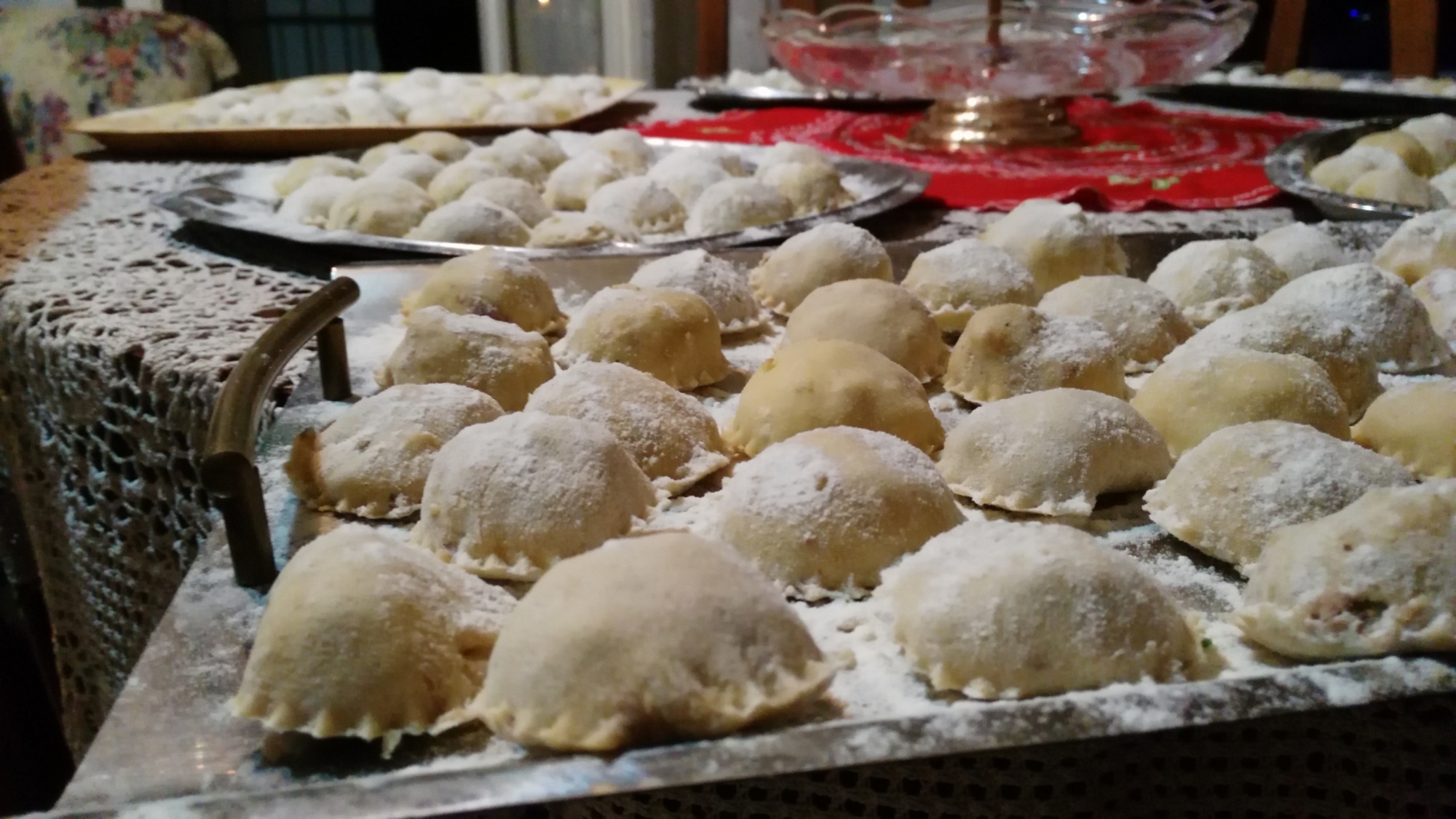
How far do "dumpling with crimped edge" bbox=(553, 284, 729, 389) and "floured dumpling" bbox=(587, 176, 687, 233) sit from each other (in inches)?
25.7

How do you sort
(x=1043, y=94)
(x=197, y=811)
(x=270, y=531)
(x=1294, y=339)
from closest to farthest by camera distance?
(x=197, y=811), (x=270, y=531), (x=1294, y=339), (x=1043, y=94)

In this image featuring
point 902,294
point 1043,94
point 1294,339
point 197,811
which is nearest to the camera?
point 197,811

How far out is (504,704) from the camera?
2.27 feet

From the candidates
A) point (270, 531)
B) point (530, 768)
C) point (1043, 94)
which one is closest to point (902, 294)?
point (270, 531)

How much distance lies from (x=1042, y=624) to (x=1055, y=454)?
331mm

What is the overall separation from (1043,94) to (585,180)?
1.28 metres

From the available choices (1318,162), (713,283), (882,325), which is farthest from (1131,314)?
(1318,162)

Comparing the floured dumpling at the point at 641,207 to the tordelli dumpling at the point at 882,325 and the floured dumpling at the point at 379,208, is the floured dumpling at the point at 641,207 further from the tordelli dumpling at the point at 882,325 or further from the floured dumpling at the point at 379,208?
the tordelli dumpling at the point at 882,325

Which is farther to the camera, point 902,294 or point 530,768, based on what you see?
point 902,294

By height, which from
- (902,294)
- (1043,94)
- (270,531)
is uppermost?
(1043,94)

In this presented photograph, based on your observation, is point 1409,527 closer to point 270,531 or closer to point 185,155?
point 270,531

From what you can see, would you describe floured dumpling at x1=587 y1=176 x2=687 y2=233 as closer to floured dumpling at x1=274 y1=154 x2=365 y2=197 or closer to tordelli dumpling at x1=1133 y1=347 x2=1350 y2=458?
floured dumpling at x1=274 y1=154 x2=365 y2=197

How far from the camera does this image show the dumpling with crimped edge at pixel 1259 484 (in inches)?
36.2

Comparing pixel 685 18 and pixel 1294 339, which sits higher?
pixel 685 18
